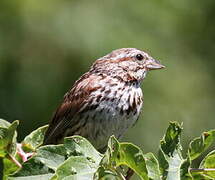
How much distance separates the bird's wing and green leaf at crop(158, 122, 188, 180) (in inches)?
67.5

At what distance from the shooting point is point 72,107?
4684mm

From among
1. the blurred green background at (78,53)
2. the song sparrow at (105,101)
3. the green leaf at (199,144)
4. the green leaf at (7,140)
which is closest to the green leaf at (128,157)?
the green leaf at (199,144)

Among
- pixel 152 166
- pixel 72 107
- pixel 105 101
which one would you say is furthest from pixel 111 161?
pixel 72 107

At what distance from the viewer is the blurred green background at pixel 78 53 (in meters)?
6.58

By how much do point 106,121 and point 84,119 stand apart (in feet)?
0.65

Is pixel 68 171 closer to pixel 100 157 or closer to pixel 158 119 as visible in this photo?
pixel 100 157

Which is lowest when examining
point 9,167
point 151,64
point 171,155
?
point 9,167

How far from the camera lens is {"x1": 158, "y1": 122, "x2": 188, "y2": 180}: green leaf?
2790 millimetres

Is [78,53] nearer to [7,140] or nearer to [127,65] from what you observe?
[127,65]

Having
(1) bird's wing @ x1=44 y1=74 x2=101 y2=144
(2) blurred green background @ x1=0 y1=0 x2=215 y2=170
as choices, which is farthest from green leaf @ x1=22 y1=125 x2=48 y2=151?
(2) blurred green background @ x1=0 y1=0 x2=215 y2=170

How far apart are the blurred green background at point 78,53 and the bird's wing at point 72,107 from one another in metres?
1.63

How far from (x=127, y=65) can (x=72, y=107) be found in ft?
1.65

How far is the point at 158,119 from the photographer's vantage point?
22.4ft

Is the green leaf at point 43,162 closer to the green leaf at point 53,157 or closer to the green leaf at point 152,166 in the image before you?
the green leaf at point 53,157
